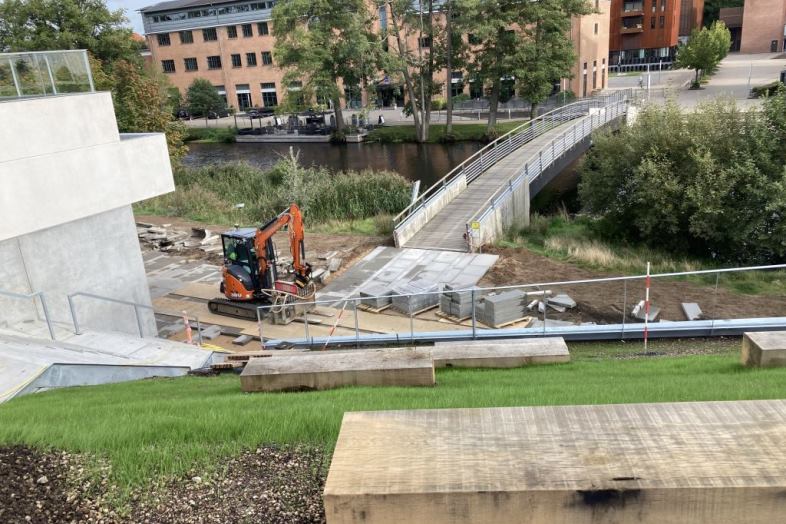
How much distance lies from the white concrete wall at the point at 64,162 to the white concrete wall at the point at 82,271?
584 millimetres

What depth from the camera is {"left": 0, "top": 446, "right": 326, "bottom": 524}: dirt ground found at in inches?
170

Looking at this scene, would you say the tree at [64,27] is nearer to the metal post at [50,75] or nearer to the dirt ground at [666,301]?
the metal post at [50,75]

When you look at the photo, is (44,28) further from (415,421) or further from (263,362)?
(415,421)

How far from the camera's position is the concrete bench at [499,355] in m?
9.23

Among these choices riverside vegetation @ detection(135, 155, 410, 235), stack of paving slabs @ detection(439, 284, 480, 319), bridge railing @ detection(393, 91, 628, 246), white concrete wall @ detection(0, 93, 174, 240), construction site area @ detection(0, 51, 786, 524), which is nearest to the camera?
construction site area @ detection(0, 51, 786, 524)

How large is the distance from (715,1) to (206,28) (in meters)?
88.3

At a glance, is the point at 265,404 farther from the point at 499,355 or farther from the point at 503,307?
the point at 503,307

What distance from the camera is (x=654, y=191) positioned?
23.0 m

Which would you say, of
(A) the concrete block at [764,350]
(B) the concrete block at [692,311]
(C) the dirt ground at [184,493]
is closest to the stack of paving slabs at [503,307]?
(B) the concrete block at [692,311]

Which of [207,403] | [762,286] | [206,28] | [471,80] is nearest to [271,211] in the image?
[762,286]

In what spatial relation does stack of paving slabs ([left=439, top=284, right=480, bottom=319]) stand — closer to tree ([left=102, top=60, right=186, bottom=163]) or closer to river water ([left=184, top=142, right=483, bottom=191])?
tree ([left=102, top=60, right=186, bottom=163])

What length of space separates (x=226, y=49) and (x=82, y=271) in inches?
2976

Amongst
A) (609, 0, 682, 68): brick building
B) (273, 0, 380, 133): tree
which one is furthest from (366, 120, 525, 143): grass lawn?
(609, 0, 682, 68): brick building

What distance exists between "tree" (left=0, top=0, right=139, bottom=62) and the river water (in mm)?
11713
